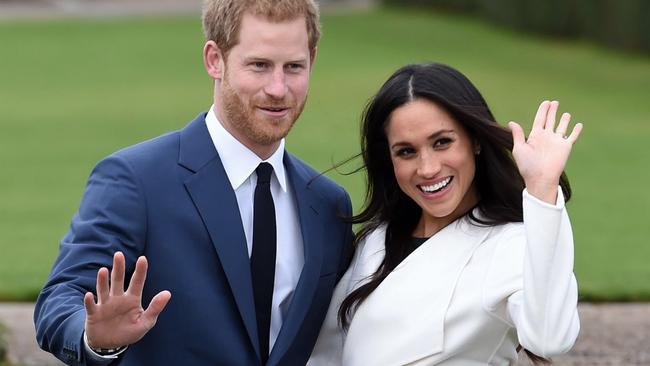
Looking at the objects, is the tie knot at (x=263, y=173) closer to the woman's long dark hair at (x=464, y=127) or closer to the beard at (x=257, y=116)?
the beard at (x=257, y=116)

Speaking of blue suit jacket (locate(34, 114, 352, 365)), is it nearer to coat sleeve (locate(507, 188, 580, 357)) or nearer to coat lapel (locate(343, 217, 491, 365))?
coat lapel (locate(343, 217, 491, 365))

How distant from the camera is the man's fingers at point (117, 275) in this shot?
125 inches

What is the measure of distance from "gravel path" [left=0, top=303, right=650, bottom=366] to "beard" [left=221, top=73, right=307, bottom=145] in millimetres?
3355

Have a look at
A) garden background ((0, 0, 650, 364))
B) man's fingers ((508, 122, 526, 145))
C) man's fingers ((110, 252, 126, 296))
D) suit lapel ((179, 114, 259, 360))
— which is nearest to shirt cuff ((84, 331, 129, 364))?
man's fingers ((110, 252, 126, 296))

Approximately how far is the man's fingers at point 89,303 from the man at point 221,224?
8.7 inches

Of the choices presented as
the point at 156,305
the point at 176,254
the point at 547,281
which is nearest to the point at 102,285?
the point at 156,305

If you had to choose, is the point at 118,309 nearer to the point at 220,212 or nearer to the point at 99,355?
the point at 99,355

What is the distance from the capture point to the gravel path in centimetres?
701

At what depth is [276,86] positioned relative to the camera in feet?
12.1

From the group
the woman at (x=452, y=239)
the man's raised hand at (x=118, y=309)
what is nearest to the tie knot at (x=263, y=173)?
the woman at (x=452, y=239)

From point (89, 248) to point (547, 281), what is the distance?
3.93 feet

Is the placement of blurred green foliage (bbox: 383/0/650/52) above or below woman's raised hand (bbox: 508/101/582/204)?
below

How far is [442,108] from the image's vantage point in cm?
387

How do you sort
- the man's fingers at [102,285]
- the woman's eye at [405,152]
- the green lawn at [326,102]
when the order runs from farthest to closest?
the green lawn at [326,102]
the woman's eye at [405,152]
the man's fingers at [102,285]
